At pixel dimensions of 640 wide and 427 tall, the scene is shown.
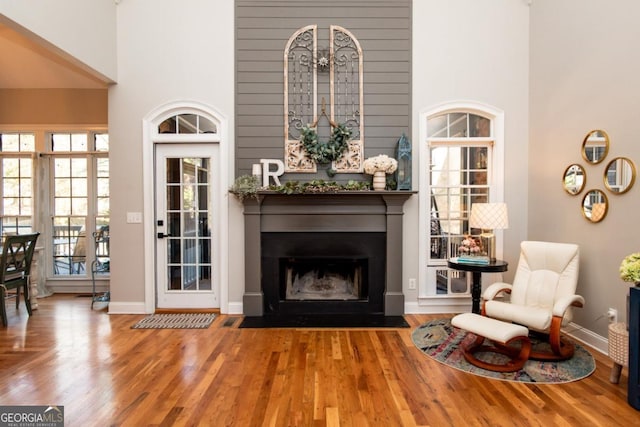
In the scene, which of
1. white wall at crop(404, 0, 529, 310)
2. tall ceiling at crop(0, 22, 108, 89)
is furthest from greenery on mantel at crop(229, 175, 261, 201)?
tall ceiling at crop(0, 22, 108, 89)

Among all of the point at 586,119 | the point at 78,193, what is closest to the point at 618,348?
the point at 586,119

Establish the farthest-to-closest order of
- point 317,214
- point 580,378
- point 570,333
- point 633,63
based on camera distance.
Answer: point 317,214 < point 570,333 < point 633,63 < point 580,378

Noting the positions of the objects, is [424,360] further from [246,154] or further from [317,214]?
[246,154]

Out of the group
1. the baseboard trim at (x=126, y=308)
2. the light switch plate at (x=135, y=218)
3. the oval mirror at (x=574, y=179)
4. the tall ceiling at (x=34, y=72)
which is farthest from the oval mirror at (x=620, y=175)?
the tall ceiling at (x=34, y=72)

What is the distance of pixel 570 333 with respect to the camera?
349cm

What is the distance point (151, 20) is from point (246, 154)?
2.01 meters

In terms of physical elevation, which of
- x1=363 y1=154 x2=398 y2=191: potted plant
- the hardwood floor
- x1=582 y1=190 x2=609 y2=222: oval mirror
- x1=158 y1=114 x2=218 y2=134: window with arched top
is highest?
x1=158 y1=114 x2=218 y2=134: window with arched top

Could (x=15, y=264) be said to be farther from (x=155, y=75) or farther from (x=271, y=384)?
(x=271, y=384)

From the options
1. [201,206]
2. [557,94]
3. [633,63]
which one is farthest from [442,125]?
[201,206]

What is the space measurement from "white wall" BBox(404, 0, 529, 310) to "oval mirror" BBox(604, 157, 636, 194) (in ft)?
3.62

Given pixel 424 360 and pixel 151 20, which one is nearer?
pixel 424 360

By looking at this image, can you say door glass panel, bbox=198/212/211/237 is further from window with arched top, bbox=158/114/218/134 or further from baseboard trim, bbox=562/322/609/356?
baseboard trim, bbox=562/322/609/356

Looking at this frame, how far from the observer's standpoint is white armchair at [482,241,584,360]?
111 inches

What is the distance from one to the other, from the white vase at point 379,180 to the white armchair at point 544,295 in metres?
1.59
